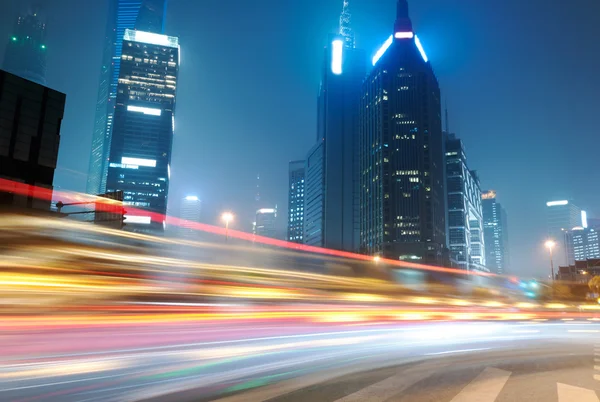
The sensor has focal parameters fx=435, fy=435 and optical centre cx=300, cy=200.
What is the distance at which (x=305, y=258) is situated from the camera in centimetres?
2311

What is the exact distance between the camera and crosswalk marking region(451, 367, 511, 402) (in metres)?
7.27

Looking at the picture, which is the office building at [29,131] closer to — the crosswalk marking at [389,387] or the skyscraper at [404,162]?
the crosswalk marking at [389,387]

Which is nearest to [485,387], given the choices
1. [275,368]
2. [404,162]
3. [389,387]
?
[389,387]

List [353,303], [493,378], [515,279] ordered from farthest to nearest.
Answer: [515,279] < [353,303] < [493,378]

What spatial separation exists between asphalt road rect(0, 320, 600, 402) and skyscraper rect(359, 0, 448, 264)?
152694 mm

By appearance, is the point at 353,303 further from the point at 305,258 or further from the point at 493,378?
the point at 493,378

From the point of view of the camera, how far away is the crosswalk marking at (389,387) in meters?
7.28

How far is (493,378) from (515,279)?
169 feet

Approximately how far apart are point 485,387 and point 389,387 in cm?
180

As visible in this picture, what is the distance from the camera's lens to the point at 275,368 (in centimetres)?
1002

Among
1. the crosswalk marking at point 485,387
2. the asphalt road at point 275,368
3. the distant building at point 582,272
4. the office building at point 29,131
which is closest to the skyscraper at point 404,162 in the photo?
the distant building at point 582,272

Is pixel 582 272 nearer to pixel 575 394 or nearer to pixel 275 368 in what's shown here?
pixel 575 394

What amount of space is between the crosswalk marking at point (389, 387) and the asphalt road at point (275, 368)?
2 cm

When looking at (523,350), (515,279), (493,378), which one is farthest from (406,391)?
(515,279)
